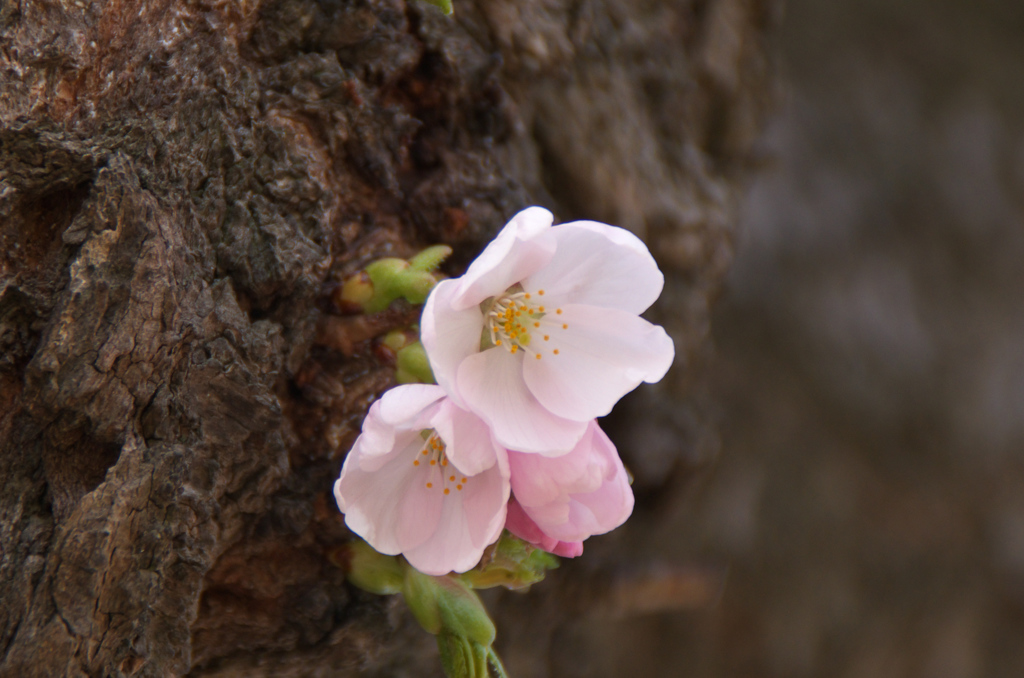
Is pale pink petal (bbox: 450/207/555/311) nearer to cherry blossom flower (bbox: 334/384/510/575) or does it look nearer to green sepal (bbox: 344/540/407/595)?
cherry blossom flower (bbox: 334/384/510/575)

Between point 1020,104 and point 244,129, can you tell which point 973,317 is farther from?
point 244,129

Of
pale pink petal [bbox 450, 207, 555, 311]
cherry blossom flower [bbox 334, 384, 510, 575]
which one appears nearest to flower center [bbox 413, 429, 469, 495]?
cherry blossom flower [bbox 334, 384, 510, 575]

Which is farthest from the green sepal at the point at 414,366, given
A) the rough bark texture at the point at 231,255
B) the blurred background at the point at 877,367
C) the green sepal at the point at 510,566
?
the blurred background at the point at 877,367

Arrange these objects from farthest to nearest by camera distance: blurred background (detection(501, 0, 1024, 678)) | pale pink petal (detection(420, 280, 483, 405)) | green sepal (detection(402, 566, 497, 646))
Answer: blurred background (detection(501, 0, 1024, 678)) → green sepal (detection(402, 566, 497, 646)) → pale pink petal (detection(420, 280, 483, 405))

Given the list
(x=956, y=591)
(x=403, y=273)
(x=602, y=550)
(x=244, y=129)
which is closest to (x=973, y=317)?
(x=956, y=591)

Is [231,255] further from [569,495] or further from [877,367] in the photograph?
[877,367]

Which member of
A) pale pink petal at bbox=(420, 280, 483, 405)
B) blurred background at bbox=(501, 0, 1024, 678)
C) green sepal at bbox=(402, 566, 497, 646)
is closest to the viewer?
pale pink petal at bbox=(420, 280, 483, 405)

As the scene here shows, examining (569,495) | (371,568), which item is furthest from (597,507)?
(371,568)
